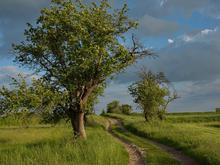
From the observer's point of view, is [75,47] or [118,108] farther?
[118,108]

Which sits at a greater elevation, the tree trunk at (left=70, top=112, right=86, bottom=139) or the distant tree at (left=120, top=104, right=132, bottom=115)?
the distant tree at (left=120, top=104, right=132, bottom=115)

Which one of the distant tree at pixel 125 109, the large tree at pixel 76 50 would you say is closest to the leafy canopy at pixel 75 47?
the large tree at pixel 76 50

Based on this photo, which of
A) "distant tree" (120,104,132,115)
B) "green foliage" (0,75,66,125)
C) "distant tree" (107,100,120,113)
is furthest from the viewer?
"distant tree" (107,100,120,113)

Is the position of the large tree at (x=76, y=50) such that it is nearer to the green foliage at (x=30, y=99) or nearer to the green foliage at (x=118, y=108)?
the green foliage at (x=30, y=99)

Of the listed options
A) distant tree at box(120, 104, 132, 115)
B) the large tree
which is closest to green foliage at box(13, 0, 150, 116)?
the large tree

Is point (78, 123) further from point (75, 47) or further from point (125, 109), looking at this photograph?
point (125, 109)

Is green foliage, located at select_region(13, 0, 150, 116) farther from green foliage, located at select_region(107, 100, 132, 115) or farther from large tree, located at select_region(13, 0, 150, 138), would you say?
green foliage, located at select_region(107, 100, 132, 115)

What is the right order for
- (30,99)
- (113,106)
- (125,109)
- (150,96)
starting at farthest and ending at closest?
(113,106) → (125,109) → (150,96) → (30,99)

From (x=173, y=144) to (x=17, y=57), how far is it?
15.3 m

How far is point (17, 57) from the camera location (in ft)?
118

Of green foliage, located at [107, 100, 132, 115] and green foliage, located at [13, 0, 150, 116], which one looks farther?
green foliage, located at [107, 100, 132, 115]

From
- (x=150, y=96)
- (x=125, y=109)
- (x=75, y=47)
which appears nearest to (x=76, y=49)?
(x=75, y=47)

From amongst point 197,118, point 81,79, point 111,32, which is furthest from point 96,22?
point 197,118

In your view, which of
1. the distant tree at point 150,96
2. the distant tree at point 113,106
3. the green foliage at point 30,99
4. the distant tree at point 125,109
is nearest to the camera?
the green foliage at point 30,99
